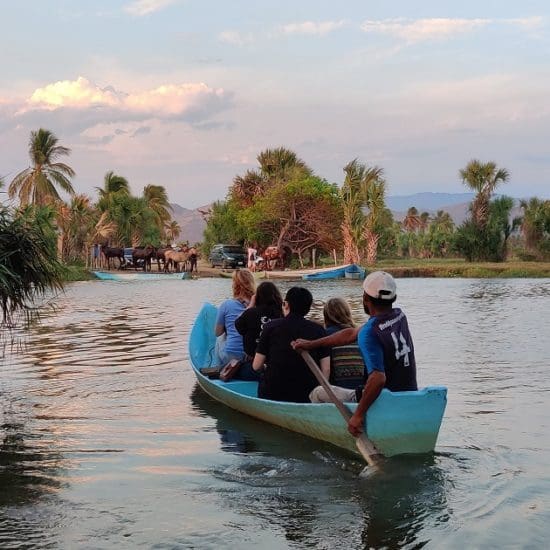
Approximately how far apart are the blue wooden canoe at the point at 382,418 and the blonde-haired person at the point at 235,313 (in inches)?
32.3

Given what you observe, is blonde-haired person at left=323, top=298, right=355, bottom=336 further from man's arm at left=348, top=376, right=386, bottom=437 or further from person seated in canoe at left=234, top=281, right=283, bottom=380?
man's arm at left=348, top=376, right=386, bottom=437

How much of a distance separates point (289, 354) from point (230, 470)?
1335 millimetres

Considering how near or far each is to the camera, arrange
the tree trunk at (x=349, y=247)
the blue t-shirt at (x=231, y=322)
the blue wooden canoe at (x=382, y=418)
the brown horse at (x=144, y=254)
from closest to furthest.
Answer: the blue wooden canoe at (x=382, y=418)
the blue t-shirt at (x=231, y=322)
the tree trunk at (x=349, y=247)
the brown horse at (x=144, y=254)

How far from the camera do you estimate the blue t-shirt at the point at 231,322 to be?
33.8ft

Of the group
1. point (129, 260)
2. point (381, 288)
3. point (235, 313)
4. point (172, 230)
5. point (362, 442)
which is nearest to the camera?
point (381, 288)

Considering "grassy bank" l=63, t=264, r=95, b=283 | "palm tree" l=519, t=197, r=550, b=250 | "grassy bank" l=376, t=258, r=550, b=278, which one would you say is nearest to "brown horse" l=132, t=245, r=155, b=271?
"grassy bank" l=63, t=264, r=95, b=283

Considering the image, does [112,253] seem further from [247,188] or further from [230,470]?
[230,470]

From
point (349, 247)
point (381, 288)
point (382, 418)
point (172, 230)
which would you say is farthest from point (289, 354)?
point (172, 230)

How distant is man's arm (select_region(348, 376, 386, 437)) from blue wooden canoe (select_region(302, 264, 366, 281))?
126 feet

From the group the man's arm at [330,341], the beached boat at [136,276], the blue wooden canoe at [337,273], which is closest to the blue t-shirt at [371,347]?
the man's arm at [330,341]

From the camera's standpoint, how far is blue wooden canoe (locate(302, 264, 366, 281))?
150ft

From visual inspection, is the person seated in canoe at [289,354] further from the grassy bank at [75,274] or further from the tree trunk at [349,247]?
the tree trunk at [349,247]

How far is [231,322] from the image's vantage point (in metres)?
10.4

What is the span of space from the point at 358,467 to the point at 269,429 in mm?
1710
